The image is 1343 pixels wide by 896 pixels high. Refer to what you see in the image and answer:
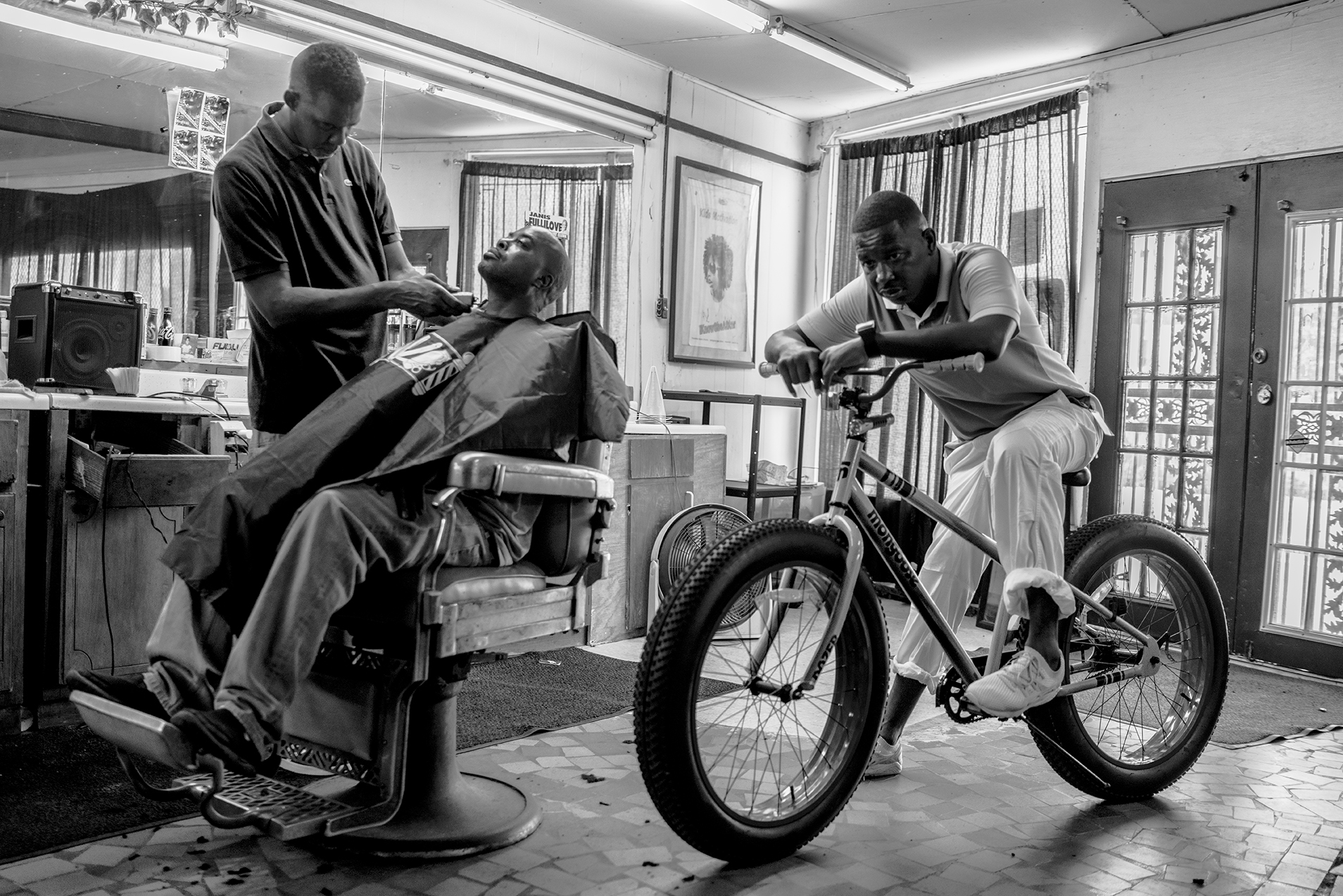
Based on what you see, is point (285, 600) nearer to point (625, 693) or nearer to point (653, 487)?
point (625, 693)

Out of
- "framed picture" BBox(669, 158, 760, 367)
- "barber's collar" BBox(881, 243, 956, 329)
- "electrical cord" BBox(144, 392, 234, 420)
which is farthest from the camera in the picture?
"framed picture" BBox(669, 158, 760, 367)

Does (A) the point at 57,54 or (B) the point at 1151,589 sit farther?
(A) the point at 57,54

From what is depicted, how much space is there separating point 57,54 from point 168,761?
3.05 metres

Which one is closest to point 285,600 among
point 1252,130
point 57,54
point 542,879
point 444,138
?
point 542,879

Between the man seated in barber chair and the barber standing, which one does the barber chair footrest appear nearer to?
the man seated in barber chair

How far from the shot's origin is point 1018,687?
231 centimetres

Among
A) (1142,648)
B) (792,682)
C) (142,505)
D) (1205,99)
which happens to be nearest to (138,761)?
(142,505)

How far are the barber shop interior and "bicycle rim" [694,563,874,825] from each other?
0.01 meters

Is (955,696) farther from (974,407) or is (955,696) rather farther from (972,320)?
(972,320)

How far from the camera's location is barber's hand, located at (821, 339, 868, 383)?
2.18m

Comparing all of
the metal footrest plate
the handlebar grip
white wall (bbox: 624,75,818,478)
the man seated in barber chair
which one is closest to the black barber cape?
the man seated in barber chair

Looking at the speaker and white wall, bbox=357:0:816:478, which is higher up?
white wall, bbox=357:0:816:478

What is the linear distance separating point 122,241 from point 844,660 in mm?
3139

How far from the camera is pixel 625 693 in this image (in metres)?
3.63
